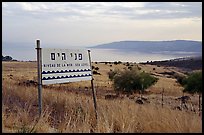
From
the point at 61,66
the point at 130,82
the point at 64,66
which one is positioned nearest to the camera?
the point at 61,66

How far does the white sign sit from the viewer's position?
9258 millimetres

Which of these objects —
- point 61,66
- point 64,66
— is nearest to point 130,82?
point 64,66

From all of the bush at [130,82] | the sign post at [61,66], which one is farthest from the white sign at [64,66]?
the bush at [130,82]

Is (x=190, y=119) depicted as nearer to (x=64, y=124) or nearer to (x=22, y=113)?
(x=64, y=124)

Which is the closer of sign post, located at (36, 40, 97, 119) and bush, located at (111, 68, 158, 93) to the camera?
sign post, located at (36, 40, 97, 119)

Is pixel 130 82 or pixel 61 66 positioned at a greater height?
pixel 61 66

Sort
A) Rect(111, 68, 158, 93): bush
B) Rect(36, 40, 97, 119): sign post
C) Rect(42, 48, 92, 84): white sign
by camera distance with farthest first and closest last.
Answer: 1. Rect(111, 68, 158, 93): bush
2. Rect(42, 48, 92, 84): white sign
3. Rect(36, 40, 97, 119): sign post

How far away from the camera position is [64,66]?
9859mm

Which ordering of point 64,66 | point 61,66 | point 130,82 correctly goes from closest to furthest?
point 61,66 → point 64,66 → point 130,82

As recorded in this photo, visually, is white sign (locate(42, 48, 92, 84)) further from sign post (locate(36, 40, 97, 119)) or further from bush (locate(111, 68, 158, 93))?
bush (locate(111, 68, 158, 93))

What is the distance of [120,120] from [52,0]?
8.30ft

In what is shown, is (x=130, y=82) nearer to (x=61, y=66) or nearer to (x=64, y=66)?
(x=64, y=66)

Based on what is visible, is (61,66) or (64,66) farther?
(64,66)

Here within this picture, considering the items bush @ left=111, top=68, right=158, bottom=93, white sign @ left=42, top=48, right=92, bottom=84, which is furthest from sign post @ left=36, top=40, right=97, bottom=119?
bush @ left=111, top=68, right=158, bottom=93
